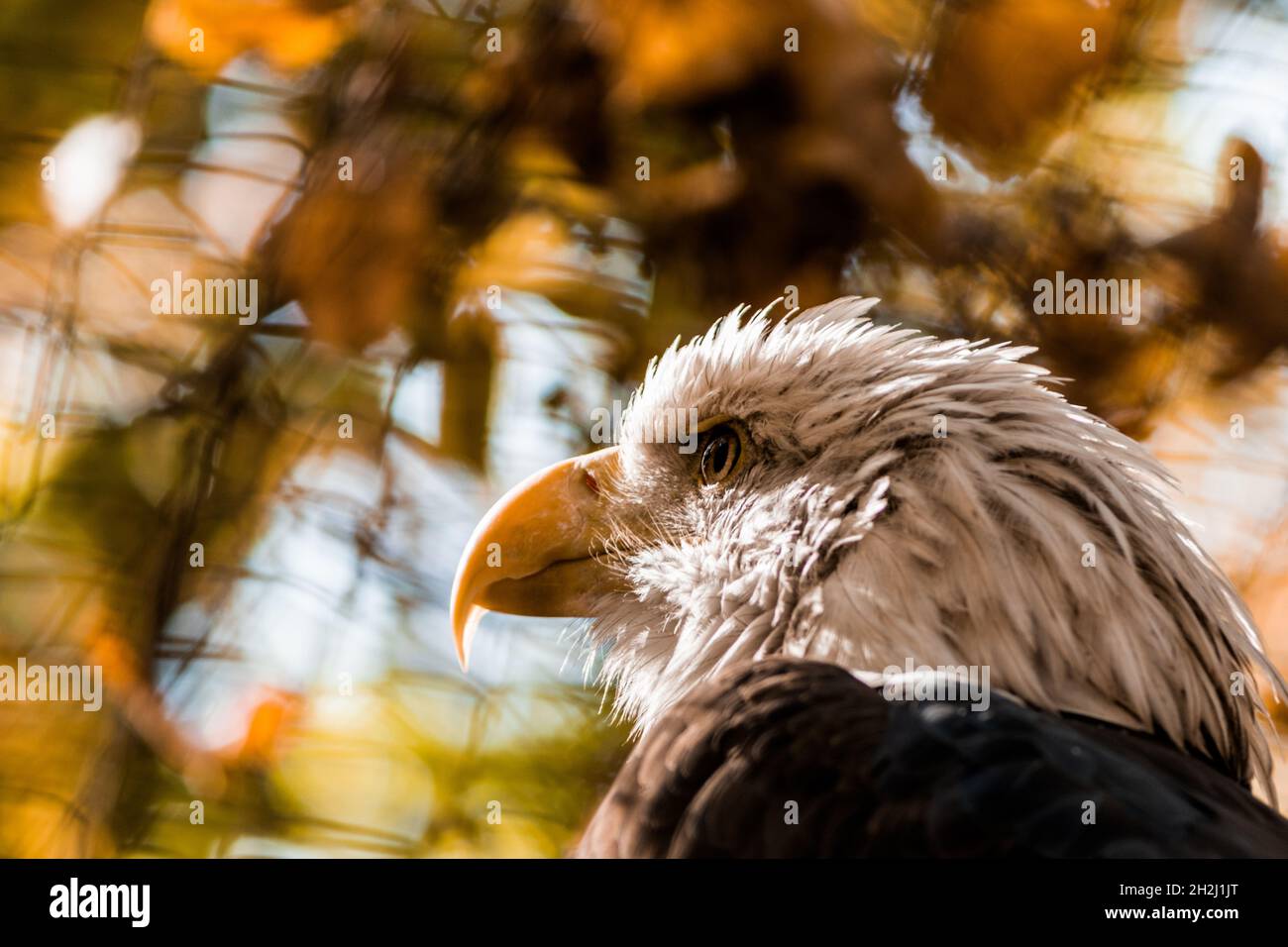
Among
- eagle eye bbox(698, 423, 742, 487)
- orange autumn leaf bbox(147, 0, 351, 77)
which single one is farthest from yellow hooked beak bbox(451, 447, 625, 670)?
orange autumn leaf bbox(147, 0, 351, 77)

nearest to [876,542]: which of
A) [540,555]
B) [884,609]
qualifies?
[884,609]

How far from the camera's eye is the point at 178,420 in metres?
3.03

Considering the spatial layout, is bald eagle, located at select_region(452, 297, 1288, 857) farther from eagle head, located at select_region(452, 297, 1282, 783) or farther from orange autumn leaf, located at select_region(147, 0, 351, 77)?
orange autumn leaf, located at select_region(147, 0, 351, 77)

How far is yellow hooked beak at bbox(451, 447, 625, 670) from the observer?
2098mm

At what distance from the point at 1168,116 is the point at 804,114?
36.2 inches

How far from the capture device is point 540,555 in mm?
2146

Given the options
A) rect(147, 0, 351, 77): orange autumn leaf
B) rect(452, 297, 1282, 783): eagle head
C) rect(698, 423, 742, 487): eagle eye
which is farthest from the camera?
rect(147, 0, 351, 77): orange autumn leaf

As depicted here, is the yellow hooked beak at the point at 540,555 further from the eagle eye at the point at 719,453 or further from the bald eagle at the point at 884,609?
the eagle eye at the point at 719,453

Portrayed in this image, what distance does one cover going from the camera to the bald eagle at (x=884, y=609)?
1.39 meters

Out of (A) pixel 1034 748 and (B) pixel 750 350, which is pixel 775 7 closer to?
(B) pixel 750 350

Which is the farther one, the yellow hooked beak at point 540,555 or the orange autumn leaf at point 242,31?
the orange autumn leaf at point 242,31

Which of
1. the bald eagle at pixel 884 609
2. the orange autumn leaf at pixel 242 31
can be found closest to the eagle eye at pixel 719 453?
the bald eagle at pixel 884 609

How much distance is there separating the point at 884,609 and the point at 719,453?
514mm
